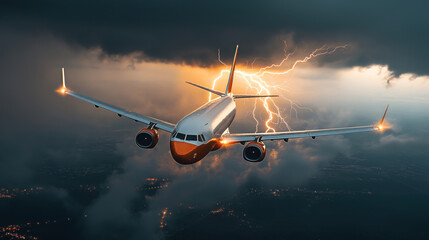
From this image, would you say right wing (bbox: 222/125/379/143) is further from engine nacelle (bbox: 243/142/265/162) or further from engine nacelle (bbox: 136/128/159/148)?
engine nacelle (bbox: 136/128/159/148)

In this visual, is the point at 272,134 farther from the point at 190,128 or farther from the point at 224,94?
the point at 224,94

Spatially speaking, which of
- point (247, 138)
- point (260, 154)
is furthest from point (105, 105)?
point (260, 154)

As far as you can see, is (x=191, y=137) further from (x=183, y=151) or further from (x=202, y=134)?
(x=183, y=151)

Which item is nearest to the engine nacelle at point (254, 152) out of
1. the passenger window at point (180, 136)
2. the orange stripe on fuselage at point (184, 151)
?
the orange stripe on fuselage at point (184, 151)

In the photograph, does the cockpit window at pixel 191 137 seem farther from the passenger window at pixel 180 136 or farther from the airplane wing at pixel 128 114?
the airplane wing at pixel 128 114

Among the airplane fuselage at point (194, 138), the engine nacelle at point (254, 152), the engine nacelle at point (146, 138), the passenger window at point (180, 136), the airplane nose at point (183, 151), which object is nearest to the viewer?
the airplane nose at point (183, 151)

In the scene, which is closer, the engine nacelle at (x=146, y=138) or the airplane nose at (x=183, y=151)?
the airplane nose at (x=183, y=151)

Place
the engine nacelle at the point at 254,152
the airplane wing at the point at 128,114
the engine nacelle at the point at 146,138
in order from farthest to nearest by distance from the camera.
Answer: the airplane wing at the point at 128,114
the engine nacelle at the point at 146,138
the engine nacelle at the point at 254,152
